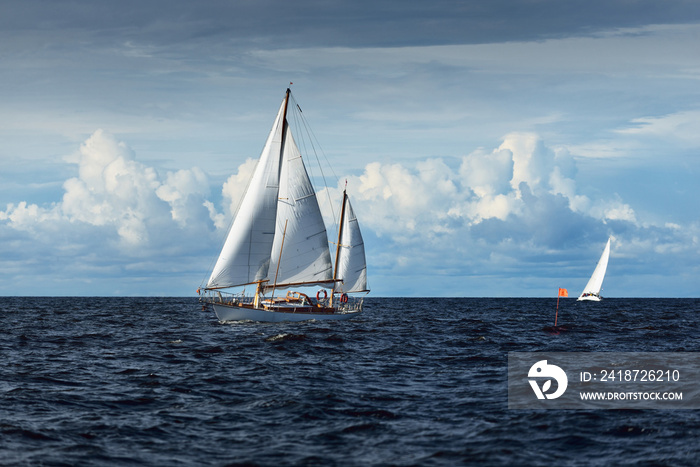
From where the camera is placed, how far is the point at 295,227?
6100 cm

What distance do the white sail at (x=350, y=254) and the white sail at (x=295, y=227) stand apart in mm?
12090

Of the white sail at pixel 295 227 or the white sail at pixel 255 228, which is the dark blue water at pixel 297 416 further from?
the white sail at pixel 295 227

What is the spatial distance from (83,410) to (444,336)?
1378 inches

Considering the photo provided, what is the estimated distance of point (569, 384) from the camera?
26.5 metres

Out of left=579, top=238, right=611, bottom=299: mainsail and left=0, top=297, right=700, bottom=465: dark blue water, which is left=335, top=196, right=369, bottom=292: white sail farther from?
left=579, top=238, right=611, bottom=299: mainsail

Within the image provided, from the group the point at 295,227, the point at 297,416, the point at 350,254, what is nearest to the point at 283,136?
the point at 295,227

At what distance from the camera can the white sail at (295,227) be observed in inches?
2372

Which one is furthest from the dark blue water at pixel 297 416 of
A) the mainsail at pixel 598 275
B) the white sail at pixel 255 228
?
the mainsail at pixel 598 275

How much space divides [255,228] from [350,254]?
19.6 meters

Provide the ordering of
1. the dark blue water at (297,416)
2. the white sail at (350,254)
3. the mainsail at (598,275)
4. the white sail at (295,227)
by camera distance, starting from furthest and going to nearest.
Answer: the mainsail at (598,275), the white sail at (350,254), the white sail at (295,227), the dark blue water at (297,416)

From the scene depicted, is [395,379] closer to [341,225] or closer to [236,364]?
[236,364]

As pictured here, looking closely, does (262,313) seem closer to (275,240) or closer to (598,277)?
(275,240)

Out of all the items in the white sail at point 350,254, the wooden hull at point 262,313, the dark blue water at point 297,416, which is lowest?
the dark blue water at point 297,416

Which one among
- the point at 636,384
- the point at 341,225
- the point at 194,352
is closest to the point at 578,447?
the point at 636,384
